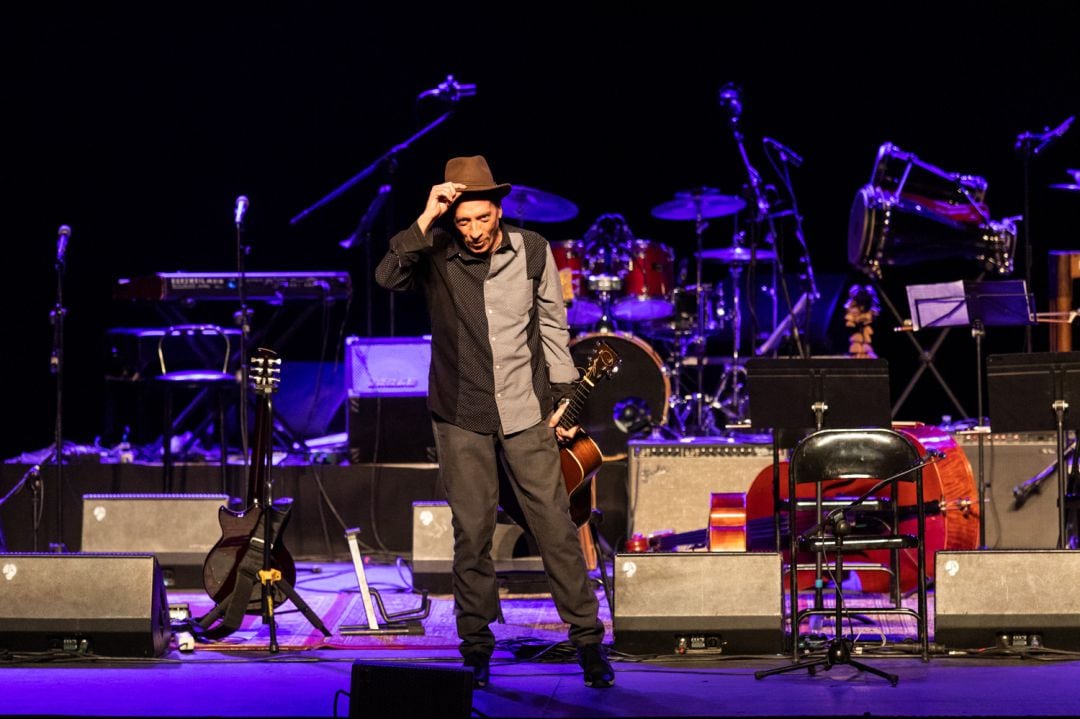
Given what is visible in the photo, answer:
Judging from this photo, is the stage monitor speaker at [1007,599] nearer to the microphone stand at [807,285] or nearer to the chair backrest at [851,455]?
the chair backrest at [851,455]

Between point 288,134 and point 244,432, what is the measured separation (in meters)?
3.57

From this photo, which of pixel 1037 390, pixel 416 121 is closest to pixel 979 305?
pixel 1037 390

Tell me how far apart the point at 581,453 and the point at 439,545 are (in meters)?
1.47

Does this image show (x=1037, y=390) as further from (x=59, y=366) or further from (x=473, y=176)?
(x=59, y=366)

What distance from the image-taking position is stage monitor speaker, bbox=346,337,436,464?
8.50 meters

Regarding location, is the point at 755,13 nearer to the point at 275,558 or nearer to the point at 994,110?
the point at 994,110

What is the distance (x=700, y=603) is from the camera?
5.38 m

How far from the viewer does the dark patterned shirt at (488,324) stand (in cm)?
501

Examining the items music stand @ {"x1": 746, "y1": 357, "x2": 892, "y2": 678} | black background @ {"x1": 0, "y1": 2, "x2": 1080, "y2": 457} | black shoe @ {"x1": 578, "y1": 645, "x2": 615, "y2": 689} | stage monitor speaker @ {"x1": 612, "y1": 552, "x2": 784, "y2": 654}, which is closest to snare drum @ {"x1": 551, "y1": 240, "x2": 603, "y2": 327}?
black background @ {"x1": 0, "y1": 2, "x2": 1080, "y2": 457}

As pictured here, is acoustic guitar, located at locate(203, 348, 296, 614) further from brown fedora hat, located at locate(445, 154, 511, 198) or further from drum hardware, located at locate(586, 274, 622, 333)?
drum hardware, located at locate(586, 274, 622, 333)

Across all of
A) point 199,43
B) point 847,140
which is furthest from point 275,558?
point 847,140

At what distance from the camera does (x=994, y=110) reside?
9.75 meters

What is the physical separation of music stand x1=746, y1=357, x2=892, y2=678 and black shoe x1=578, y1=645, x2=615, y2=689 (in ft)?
4.46

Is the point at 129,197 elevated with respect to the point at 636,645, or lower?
elevated
